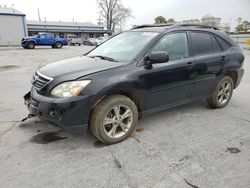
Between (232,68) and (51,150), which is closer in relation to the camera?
(51,150)

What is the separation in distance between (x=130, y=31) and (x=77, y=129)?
2259 millimetres

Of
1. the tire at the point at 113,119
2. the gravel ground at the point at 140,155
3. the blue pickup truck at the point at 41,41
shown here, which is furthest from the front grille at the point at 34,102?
the blue pickup truck at the point at 41,41

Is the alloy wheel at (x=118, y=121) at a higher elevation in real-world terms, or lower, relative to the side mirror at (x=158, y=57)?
lower

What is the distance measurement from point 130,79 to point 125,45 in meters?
0.98

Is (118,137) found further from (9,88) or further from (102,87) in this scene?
(9,88)

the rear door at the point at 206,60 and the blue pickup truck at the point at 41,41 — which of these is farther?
the blue pickup truck at the point at 41,41

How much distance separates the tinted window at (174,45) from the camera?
3.58 meters

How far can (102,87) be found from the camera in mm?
2893

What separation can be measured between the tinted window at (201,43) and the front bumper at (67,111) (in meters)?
2.24

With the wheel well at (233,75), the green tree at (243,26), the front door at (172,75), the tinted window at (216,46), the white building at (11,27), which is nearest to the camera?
the front door at (172,75)

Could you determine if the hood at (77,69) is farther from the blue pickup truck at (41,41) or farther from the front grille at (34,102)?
the blue pickup truck at (41,41)

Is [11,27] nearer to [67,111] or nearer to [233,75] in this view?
[233,75]

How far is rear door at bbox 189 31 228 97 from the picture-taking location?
4.00m

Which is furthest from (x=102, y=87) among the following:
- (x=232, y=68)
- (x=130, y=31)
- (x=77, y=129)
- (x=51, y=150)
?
(x=232, y=68)
